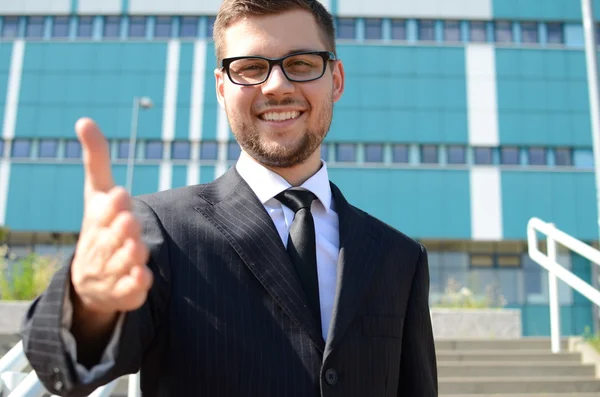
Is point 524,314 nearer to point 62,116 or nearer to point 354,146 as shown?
point 354,146

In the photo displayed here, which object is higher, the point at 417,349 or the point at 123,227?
the point at 123,227

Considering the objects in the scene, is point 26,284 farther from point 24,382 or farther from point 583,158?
point 583,158

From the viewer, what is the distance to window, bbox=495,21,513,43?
27.8 meters

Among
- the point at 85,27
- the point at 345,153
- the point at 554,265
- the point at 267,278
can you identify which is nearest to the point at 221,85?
the point at 267,278

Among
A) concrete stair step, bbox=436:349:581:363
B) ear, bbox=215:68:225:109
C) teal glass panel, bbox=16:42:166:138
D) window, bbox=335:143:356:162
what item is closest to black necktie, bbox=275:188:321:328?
ear, bbox=215:68:225:109

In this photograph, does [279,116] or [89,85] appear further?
[89,85]

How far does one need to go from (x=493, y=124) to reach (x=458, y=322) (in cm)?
1763

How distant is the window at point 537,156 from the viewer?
2652cm

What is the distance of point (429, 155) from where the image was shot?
2661cm

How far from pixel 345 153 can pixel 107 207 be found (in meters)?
25.8

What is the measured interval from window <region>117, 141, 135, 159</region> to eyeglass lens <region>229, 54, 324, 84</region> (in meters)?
26.3

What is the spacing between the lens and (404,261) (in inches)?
77.3

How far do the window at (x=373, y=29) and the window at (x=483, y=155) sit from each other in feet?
22.3

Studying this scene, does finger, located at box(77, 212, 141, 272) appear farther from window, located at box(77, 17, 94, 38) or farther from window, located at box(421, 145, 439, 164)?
window, located at box(77, 17, 94, 38)
